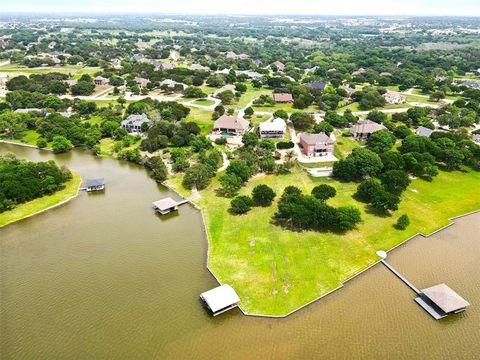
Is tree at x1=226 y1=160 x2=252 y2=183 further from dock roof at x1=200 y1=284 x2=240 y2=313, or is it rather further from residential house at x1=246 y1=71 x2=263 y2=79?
residential house at x1=246 y1=71 x2=263 y2=79

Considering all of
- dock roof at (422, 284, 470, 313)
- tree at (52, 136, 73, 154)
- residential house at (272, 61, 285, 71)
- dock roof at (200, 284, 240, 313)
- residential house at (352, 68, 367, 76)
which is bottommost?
residential house at (272, 61, 285, 71)

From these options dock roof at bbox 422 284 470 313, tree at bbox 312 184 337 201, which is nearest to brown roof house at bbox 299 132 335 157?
tree at bbox 312 184 337 201

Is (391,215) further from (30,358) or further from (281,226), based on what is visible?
(30,358)

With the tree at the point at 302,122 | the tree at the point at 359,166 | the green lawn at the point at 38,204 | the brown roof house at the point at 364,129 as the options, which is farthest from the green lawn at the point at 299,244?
the tree at the point at 302,122

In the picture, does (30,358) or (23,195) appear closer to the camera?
(30,358)

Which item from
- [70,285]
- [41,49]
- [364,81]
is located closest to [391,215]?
[70,285]

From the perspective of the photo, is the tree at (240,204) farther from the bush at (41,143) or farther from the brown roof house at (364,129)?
the bush at (41,143)
